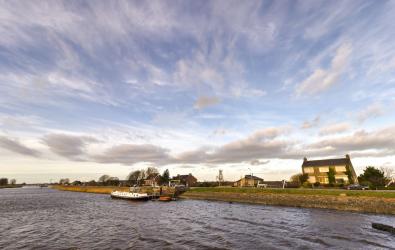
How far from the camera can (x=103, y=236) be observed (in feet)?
110

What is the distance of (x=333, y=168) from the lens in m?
98.8

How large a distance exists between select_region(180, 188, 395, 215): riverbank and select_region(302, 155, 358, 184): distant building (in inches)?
1587

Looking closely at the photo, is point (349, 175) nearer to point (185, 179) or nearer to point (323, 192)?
point (323, 192)

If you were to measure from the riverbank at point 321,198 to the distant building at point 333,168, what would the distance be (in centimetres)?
4031

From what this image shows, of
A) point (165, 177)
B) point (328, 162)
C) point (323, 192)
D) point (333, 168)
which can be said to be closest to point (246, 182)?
point (328, 162)

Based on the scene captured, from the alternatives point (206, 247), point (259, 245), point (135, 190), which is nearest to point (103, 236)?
point (206, 247)

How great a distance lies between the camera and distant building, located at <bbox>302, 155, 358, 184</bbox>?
A: 9700 centimetres

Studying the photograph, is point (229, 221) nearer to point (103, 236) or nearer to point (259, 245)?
point (259, 245)

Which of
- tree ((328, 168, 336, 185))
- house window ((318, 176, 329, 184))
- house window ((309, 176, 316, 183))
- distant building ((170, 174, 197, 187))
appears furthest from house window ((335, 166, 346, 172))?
distant building ((170, 174, 197, 187))

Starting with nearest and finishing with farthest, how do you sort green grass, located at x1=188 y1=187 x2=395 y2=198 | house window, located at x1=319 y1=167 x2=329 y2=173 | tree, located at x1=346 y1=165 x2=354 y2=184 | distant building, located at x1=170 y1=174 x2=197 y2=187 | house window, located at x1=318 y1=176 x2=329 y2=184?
1. green grass, located at x1=188 y1=187 x2=395 y2=198
2. tree, located at x1=346 y1=165 x2=354 y2=184
3. house window, located at x1=318 y1=176 x2=329 y2=184
4. house window, located at x1=319 y1=167 x2=329 y2=173
5. distant building, located at x1=170 y1=174 x2=197 y2=187

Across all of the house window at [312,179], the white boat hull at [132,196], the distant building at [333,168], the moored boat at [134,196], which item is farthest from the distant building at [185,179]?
the distant building at [333,168]

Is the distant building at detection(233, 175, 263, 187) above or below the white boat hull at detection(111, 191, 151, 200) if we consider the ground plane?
above

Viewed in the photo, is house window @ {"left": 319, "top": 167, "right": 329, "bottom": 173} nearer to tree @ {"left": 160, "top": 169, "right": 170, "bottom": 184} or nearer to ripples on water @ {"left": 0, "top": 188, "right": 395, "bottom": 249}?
ripples on water @ {"left": 0, "top": 188, "right": 395, "bottom": 249}

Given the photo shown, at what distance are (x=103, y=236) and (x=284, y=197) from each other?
48.8 meters
